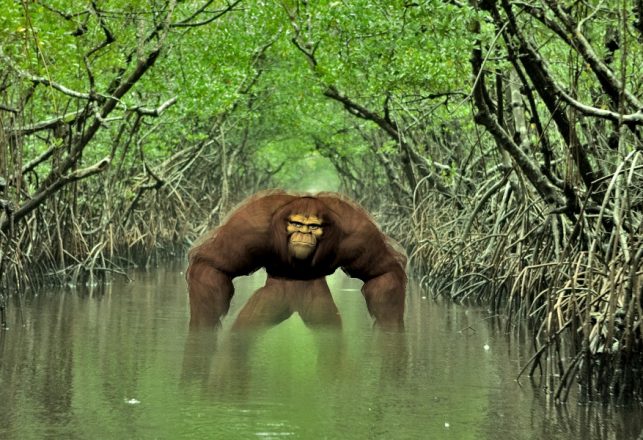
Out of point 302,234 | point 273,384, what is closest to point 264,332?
point 302,234

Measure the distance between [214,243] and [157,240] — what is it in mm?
13958

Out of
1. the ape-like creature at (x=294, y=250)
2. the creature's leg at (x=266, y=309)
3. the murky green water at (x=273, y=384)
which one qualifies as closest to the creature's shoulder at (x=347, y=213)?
the ape-like creature at (x=294, y=250)

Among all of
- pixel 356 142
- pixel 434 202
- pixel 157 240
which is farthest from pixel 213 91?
pixel 356 142

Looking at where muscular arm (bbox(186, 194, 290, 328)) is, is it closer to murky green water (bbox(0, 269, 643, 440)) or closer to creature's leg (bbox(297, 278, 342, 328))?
murky green water (bbox(0, 269, 643, 440))

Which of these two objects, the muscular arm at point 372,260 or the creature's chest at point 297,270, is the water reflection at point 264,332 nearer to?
the muscular arm at point 372,260

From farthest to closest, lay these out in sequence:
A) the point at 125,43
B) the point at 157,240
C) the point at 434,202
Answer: the point at 157,240
the point at 434,202
the point at 125,43

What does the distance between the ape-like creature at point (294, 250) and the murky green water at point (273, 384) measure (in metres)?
0.42

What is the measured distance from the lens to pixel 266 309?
34.3ft

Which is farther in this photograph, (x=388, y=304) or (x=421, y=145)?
(x=421, y=145)

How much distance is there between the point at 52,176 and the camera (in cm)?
1020

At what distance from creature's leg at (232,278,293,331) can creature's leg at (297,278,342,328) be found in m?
0.18

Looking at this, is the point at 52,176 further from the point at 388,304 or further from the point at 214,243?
the point at 388,304

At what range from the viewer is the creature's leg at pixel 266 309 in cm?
1027

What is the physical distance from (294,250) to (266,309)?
1.75 meters
